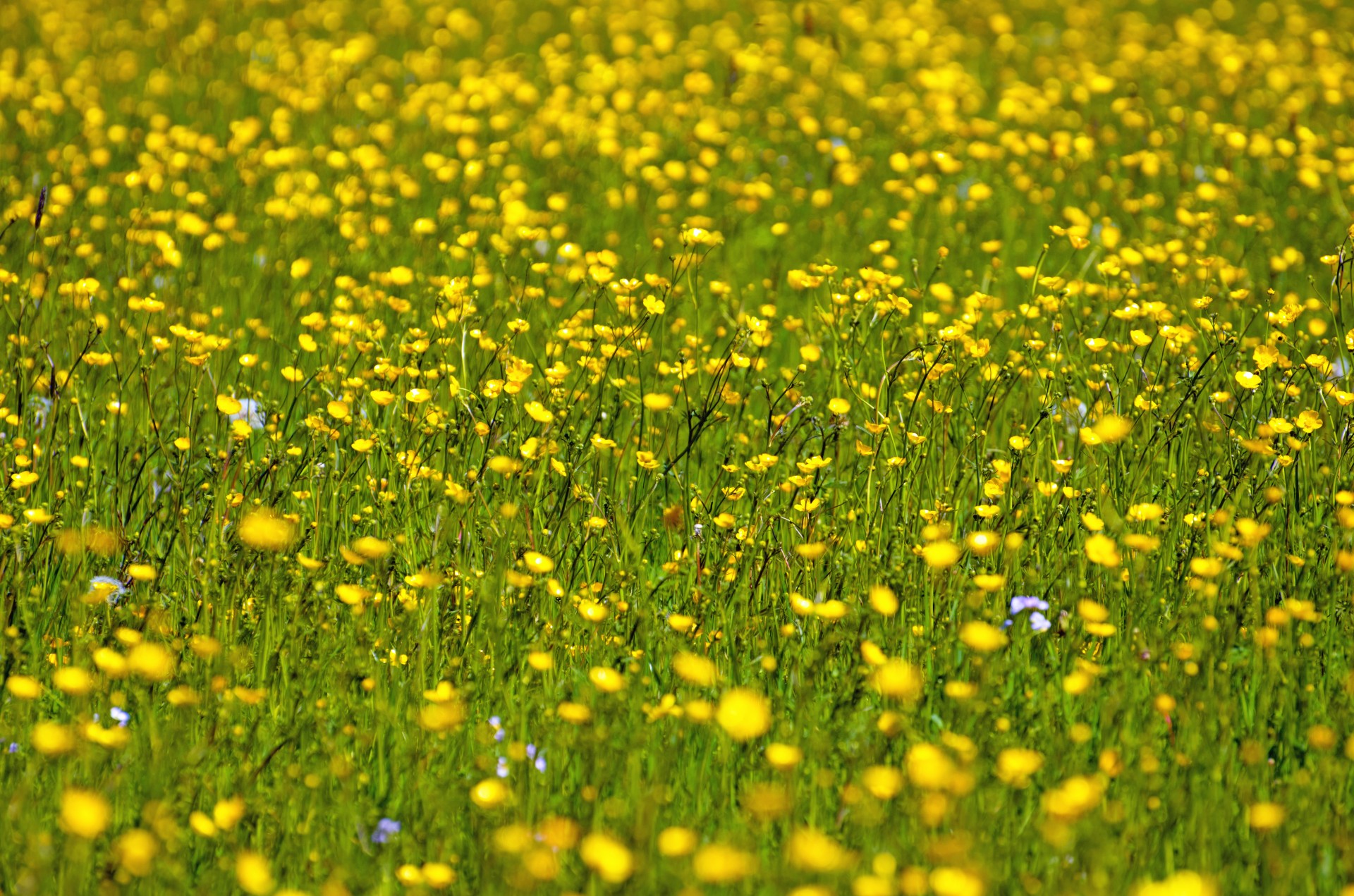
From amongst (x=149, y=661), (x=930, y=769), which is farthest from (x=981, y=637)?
(x=149, y=661)

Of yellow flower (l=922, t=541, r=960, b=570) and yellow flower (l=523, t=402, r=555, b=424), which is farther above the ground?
yellow flower (l=922, t=541, r=960, b=570)

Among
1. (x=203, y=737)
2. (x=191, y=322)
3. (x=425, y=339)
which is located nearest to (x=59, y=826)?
(x=203, y=737)

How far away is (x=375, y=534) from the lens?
2.69m

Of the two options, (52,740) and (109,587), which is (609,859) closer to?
(52,740)

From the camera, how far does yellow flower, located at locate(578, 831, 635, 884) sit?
1621 millimetres

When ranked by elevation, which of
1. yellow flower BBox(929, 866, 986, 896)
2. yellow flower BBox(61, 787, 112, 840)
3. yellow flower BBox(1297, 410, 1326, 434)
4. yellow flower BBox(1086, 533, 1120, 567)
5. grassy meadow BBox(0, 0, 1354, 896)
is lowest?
grassy meadow BBox(0, 0, 1354, 896)

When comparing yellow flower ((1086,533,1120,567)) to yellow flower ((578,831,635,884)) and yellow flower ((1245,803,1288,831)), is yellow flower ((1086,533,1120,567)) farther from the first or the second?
yellow flower ((578,831,635,884))

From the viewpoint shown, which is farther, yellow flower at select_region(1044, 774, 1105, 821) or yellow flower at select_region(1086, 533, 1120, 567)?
yellow flower at select_region(1086, 533, 1120, 567)

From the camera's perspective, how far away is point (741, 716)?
1.92 m

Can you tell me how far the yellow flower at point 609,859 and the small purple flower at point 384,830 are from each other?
14.3 inches

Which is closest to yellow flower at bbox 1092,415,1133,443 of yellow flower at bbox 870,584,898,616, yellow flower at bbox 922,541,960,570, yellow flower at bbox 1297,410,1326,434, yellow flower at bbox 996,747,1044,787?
yellow flower at bbox 1297,410,1326,434

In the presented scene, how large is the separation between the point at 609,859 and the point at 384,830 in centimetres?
45

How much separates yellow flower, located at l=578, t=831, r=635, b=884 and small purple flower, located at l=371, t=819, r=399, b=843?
36 cm

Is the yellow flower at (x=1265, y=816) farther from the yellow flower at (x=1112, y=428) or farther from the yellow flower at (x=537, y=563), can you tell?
the yellow flower at (x=537, y=563)
